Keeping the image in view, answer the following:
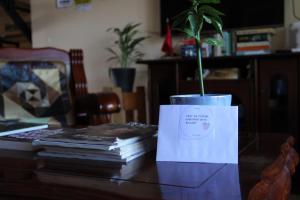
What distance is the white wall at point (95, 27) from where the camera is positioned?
298cm

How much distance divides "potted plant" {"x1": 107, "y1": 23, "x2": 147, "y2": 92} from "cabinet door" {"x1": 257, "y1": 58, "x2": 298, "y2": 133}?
1014 millimetres

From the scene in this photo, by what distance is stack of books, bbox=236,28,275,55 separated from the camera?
234 cm

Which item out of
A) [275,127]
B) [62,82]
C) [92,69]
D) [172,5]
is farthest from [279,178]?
[92,69]

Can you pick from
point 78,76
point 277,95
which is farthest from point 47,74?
point 277,95

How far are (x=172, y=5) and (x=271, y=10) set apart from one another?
0.74 m

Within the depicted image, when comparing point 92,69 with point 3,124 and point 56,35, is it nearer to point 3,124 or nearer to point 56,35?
point 56,35

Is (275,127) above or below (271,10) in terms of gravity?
below

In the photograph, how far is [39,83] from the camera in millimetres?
1938

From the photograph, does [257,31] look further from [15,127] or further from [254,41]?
[15,127]

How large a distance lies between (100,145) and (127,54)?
2226 mm

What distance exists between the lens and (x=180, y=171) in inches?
25.0

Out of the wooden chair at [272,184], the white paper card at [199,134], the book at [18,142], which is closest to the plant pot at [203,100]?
the white paper card at [199,134]

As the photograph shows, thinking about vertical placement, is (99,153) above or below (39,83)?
below

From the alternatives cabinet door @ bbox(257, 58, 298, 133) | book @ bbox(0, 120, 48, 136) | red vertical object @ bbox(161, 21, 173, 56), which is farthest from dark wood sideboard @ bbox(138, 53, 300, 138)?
book @ bbox(0, 120, 48, 136)
